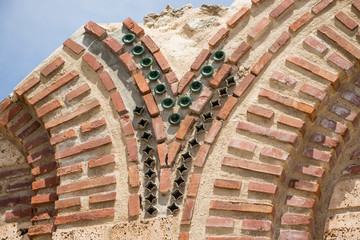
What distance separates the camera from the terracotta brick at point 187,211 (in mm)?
3859

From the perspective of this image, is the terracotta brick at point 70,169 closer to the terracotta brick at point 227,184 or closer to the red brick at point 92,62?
the red brick at point 92,62

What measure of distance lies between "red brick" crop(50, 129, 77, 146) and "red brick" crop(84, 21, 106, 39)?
785 millimetres

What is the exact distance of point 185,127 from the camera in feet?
13.7

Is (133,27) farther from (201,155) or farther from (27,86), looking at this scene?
(201,155)

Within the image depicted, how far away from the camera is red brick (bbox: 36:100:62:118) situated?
4.50 meters

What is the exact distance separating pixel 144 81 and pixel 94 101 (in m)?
0.38

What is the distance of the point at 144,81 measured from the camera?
4.43 m

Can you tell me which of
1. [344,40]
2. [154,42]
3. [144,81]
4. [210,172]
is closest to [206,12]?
[154,42]

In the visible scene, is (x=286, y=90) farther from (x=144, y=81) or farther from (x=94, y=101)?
(x=94, y=101)

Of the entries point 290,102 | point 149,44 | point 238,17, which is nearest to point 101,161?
point 149,44

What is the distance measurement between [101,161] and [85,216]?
0.38 m

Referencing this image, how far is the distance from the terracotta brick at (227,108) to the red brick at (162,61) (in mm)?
538

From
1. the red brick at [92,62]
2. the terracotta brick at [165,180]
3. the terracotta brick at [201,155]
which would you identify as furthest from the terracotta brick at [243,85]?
the red brick at [92,62]

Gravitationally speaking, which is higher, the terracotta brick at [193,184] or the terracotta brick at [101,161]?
the terracotta brick at [101,161]
